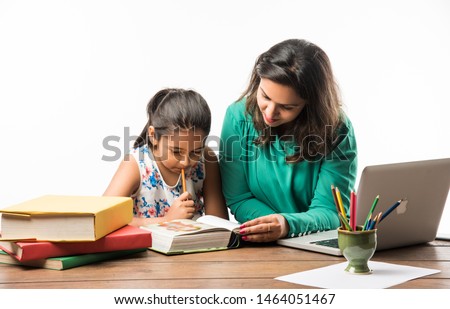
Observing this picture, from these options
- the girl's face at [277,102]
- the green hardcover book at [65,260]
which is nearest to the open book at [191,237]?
the green hardcover book at [65,260]

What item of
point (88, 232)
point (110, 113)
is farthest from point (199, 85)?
point (88, 232)

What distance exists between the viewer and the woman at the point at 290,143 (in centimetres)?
183

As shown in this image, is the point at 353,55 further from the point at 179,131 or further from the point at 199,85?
the point at 179,131

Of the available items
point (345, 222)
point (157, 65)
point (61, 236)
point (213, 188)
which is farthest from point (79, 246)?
point (157, 65)

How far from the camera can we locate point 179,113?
194 centimetres

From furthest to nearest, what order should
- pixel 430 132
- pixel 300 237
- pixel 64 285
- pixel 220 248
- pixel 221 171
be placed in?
pixel 430 132
pixel 221 171
pixel 300 237
pixel 220 248
pixel 64 285

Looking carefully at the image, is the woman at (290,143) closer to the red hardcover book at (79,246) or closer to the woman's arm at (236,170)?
the woman's arm at (236,170)

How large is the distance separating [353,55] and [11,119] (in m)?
1.73

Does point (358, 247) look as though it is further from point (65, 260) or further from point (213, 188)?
point (213, 188)

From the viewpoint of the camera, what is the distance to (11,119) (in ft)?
10.2

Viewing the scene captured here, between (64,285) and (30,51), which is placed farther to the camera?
(30,51)

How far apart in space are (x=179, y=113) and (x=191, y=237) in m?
0.57

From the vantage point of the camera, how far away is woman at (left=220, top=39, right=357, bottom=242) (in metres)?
1.83

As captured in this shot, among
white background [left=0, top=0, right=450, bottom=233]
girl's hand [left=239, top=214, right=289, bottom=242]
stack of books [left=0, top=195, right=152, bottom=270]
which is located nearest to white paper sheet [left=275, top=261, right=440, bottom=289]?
girl's hand [left=239, top=214, right=289, bottom=242]
